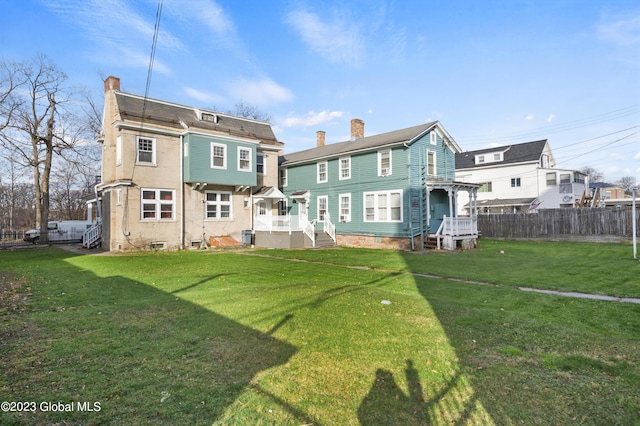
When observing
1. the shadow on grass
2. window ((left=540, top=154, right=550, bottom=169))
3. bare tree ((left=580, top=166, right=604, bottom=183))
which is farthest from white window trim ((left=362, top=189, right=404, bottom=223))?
bare tree ((left=580, top=166, right=604, bottom=183))

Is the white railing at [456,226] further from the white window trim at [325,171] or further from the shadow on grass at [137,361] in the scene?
the shadow on grass at [137,361]

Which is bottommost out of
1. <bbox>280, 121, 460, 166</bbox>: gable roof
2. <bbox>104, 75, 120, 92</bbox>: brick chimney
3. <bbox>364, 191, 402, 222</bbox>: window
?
<bbox>364, 191, 402, 222</bbox>: window

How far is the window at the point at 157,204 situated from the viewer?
64.9 feet

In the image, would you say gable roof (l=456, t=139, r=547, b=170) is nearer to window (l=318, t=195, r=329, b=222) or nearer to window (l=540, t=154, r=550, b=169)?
window (l=540, t=154, r=550, b=169)

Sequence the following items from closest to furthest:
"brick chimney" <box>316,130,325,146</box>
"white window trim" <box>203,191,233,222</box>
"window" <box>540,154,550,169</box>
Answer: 1. "white window trim" <box>203,191,233,222</box>
2. "brick chimney" <box>316,130,325,146</box>
3. "window" <box>540,154,550,169</box>

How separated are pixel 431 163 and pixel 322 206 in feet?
27.5

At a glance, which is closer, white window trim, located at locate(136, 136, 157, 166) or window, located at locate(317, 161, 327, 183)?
white window trim, located at locate(136, 136, 157, 166)

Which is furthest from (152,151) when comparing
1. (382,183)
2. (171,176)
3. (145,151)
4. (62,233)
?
(62,233)

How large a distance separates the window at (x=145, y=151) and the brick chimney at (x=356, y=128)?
47.1 feet

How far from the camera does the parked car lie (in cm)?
2891

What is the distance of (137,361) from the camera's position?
4.36m

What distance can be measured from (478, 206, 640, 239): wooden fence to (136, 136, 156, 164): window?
24094 mm

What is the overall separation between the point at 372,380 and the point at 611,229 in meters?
25.7

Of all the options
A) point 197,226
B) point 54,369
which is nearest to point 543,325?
point 54,369
